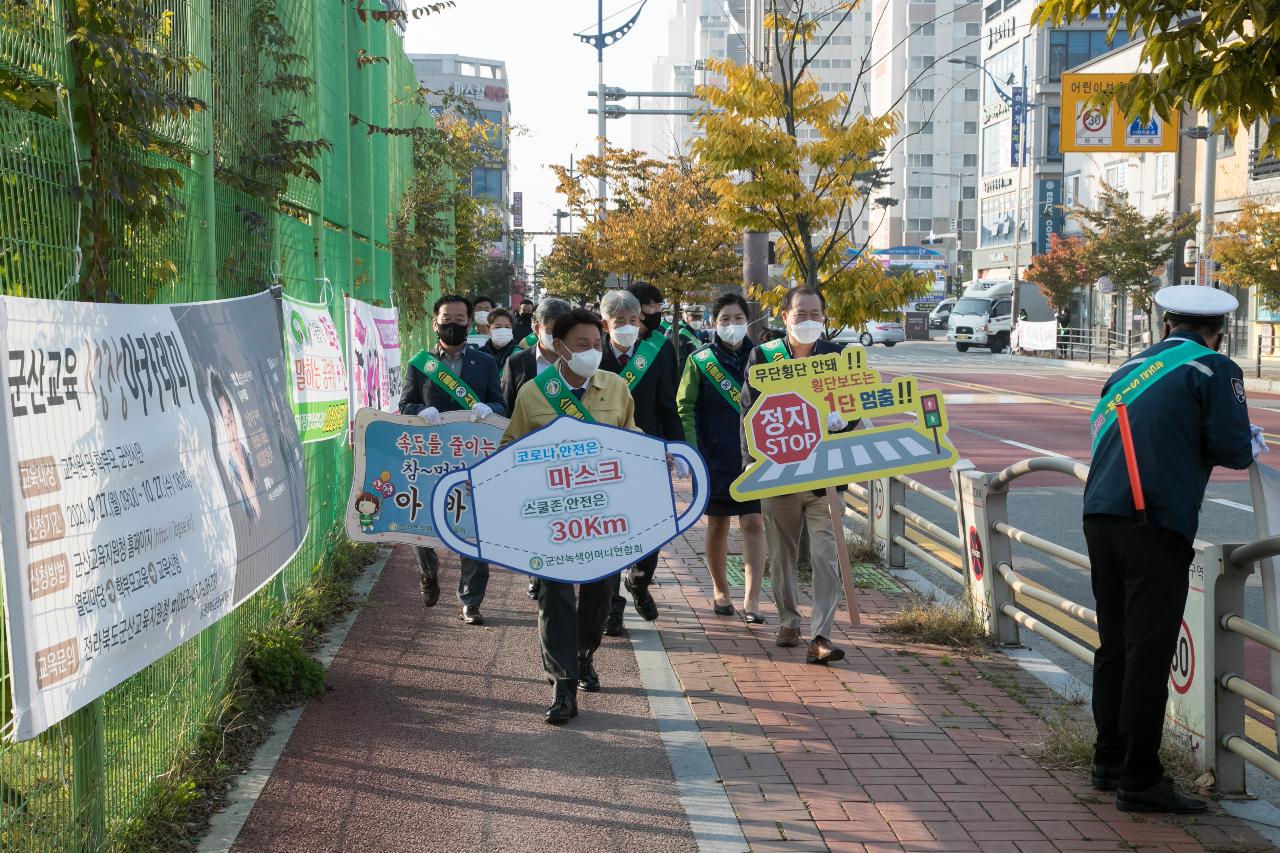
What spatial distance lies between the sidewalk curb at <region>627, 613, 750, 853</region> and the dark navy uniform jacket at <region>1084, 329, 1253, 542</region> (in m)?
1.78

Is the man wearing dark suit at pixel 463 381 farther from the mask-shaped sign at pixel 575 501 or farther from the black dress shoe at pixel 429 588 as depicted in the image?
the mask-shaped sign at pixel 575 501

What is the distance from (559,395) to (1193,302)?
8.77 ft

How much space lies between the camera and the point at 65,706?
3545 mm

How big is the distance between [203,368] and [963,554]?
15.6ft

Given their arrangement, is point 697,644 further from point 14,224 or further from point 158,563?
point 14,224

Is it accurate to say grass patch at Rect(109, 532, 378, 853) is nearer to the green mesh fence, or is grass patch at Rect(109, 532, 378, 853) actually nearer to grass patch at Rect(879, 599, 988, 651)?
the green mesh fence

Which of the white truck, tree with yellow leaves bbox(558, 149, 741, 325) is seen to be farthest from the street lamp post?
tree with yellow leaves bbox(558, 149, 741, 325)

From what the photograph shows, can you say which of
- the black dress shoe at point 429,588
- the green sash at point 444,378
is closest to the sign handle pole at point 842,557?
the green sash at point 444,378

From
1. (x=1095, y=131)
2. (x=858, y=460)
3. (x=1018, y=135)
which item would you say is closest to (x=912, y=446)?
(x=858, y=460)

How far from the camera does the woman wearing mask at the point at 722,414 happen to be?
840 centimetres

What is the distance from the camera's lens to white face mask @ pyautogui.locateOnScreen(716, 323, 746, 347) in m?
8.36

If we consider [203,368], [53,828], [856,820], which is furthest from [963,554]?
[53,828]

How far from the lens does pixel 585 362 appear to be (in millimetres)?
6320

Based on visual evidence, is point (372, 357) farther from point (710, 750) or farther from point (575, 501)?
point (710, 750)
